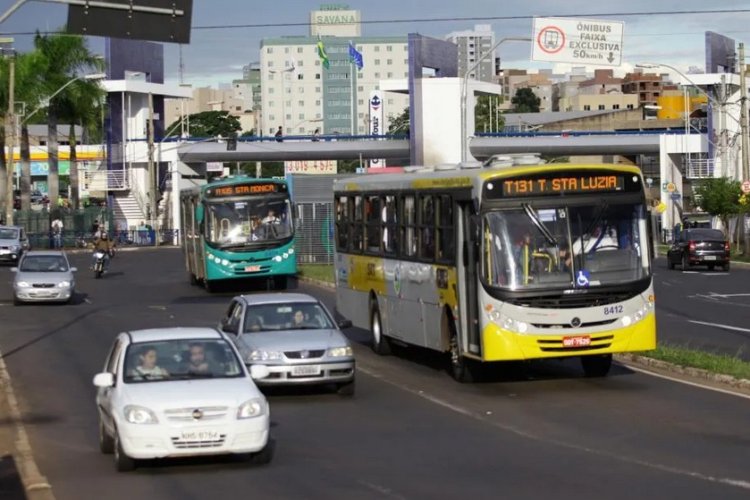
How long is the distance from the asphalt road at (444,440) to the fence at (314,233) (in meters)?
37.2

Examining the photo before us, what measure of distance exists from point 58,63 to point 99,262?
38.9 meters

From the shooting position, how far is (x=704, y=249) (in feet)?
186

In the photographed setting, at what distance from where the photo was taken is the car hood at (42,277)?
4147 cm

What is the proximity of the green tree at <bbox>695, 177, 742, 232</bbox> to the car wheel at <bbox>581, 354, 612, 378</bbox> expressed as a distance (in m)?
51.5

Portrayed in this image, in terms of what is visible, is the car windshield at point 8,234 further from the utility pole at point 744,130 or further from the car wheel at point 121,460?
the car wheel at point 121,460

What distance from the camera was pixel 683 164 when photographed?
98.6 meters

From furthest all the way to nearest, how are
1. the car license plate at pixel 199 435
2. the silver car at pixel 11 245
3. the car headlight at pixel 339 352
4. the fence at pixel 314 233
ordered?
1. the silver car at pixel 11 245
2. the fence at pixel 314 233
3. the car headlight at pixel 339 352
4. the car license plate at pixel 199 435

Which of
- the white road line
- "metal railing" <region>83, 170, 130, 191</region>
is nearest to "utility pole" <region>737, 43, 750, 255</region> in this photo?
the white road line

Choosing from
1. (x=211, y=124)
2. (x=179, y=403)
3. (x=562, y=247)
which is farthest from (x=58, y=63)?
(x=179, y=403)

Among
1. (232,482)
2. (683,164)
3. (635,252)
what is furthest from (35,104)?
(232,482)

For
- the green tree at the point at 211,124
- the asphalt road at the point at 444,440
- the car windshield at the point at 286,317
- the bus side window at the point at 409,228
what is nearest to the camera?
the asphalt road at the point at 444,440

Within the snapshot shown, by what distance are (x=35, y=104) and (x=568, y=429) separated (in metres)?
76.2

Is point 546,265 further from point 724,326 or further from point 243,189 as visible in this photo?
point 243,189

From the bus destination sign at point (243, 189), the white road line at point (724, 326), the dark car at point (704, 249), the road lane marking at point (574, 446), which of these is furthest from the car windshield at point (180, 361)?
the dark car at point (704, 249)
